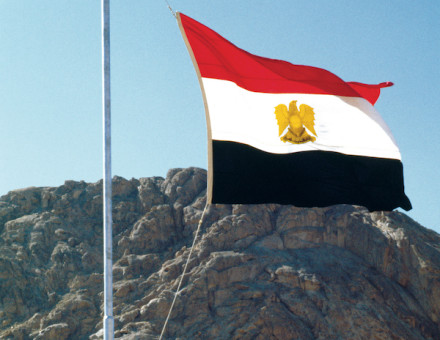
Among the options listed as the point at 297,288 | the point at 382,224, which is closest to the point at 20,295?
the point at 297,288

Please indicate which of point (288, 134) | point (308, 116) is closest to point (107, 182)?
point (288, 134)

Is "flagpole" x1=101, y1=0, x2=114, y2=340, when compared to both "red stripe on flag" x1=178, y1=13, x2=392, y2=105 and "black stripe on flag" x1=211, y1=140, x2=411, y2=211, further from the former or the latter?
"black stripe on flag" x1=211, y1=140, x2=411, y2=211

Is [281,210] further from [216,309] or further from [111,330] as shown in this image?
[111,330]

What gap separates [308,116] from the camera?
12.4 metres

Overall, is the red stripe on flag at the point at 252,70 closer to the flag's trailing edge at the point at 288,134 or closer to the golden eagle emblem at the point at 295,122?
the flag's trailing edge at the point at 288,134

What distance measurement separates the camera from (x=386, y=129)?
12.8m

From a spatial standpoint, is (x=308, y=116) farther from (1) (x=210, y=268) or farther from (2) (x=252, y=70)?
(1) (x=210, y=268)

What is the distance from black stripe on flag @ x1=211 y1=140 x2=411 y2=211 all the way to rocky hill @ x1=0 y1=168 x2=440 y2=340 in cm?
2780

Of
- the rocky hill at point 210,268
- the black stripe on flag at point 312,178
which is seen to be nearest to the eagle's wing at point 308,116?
the black stripe on flag at point 312,178

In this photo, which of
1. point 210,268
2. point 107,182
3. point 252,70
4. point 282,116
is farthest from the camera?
point 210,268

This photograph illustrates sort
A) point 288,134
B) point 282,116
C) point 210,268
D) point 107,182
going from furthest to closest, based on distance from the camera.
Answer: point 210,268 < point 282,116 < point 288,134 < point 107,182

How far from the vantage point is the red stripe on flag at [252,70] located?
38.9 ft

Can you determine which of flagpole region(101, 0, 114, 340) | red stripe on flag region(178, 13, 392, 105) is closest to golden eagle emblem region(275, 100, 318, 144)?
red stripe on flag region(178, 13, 392, 105)

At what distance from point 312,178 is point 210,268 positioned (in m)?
33.5
